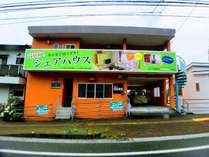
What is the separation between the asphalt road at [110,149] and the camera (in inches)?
216

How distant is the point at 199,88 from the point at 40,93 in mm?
13553

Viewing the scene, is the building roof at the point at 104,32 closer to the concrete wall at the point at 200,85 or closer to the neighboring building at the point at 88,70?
the neighboring building at the point at 88,70

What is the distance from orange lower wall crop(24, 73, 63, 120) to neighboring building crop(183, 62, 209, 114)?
11176 mm

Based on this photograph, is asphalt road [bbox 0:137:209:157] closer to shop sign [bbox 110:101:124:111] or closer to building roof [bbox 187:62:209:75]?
shop sign [bbox 110:101:124:111]

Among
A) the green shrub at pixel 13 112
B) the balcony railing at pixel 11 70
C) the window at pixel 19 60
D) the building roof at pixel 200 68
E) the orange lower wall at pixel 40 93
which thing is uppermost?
the window at pixel 19 60

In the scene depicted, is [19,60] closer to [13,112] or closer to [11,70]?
[11,70]

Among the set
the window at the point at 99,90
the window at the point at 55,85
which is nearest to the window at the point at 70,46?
the window at the point at 55,85

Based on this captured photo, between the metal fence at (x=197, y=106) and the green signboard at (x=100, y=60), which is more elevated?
the green signboard at (x=100, y=60)

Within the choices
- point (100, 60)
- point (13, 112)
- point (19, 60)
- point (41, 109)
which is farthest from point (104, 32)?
point (19, 60)

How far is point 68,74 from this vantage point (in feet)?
51.8

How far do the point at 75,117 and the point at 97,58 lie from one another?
4.43 metres

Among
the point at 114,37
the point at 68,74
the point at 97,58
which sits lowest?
the point at 68,74

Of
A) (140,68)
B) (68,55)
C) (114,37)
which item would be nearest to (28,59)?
(68,55)

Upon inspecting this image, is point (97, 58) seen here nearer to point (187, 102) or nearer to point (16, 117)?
point (16, 117)
